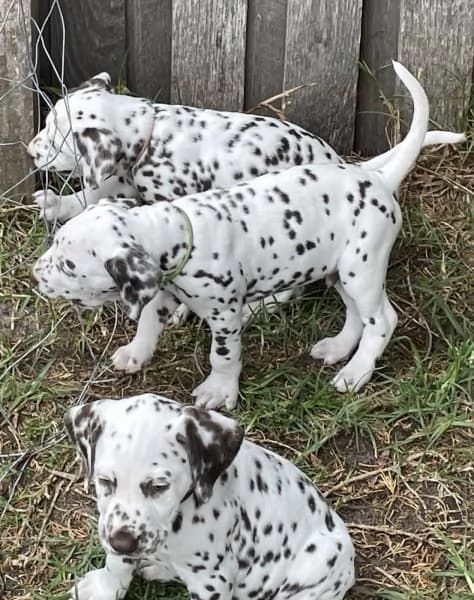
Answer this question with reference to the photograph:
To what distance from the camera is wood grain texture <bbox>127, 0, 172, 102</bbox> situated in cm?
693

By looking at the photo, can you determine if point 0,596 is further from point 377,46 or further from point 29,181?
point 377,46

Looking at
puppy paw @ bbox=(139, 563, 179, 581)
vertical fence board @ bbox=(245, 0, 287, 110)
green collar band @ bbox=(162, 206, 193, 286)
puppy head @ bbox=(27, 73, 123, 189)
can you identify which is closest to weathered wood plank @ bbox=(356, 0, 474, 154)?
vertical fence board @ bbox=(245, 0, 287, 110)

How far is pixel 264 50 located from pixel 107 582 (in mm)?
3219

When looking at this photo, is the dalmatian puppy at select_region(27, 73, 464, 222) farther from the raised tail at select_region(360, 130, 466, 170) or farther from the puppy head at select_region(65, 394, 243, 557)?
the puppy head at select_region(65, 394, 243, 557)

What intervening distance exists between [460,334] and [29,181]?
7.91 ft

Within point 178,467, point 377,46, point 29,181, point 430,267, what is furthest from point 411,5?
point 178,467

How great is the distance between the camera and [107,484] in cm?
432

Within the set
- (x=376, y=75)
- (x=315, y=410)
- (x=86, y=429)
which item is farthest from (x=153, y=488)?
(x=376, y=75)

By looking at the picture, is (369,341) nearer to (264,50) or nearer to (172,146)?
(172,146)

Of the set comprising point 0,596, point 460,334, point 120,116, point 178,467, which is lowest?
point 0,596

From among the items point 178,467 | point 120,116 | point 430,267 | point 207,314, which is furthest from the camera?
point 430,267

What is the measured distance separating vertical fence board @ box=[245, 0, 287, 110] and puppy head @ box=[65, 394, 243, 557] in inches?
120

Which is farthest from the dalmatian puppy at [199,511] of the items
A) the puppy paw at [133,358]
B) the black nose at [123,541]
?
the puppy paw at [133,358]

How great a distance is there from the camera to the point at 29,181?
6910mm
